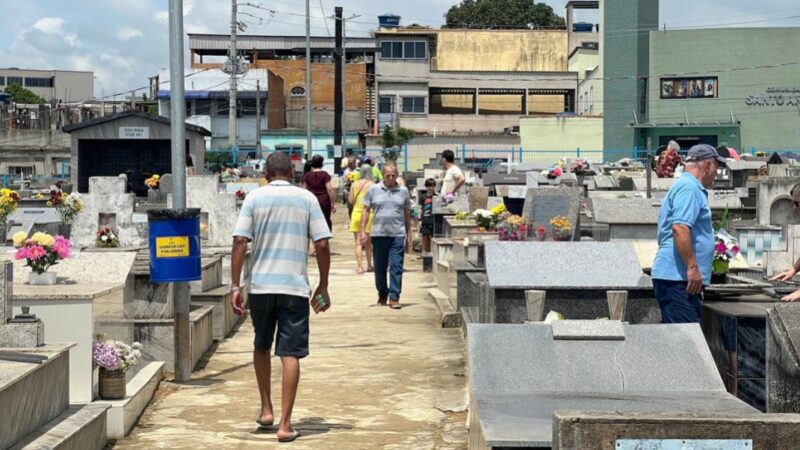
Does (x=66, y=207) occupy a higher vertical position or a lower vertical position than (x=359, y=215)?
higher

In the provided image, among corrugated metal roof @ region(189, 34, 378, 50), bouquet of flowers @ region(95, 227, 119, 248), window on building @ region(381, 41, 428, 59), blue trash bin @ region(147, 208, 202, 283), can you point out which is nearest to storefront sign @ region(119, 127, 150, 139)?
bouquet of flowers @ region(95, 227, 119, 248)

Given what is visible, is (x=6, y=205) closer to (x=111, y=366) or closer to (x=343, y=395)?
(x=343, y=395)

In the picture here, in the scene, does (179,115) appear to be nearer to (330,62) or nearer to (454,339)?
(454,339)

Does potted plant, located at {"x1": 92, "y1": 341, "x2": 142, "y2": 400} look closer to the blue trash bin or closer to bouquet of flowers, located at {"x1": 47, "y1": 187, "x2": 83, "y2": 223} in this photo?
the blue trash bin

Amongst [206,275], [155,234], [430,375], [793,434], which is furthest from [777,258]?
[793,434]

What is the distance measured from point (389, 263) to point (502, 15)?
87547 mm

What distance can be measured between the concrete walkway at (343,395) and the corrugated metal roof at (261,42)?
245 ft

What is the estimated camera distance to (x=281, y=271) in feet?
25.4

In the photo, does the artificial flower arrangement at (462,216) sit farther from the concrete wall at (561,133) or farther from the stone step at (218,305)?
the concrete wall at (561,133)

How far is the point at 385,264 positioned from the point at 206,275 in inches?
110

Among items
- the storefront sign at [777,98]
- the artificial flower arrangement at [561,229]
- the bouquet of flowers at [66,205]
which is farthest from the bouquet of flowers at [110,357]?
the storefront sign at [777,98]

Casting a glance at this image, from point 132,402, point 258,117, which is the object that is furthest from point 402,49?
point 132,402

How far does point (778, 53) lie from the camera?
65.1 meters

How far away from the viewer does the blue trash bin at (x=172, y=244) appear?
372 inches
